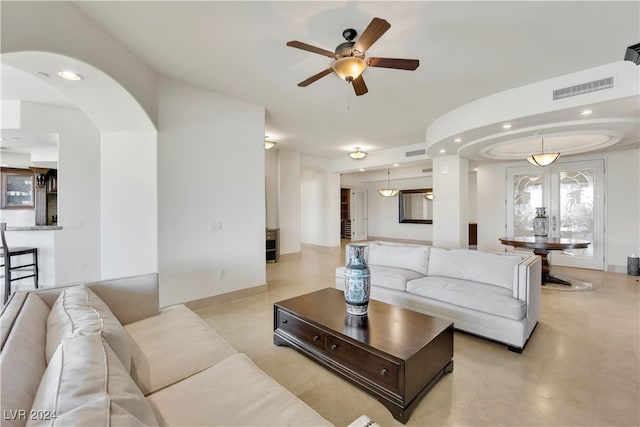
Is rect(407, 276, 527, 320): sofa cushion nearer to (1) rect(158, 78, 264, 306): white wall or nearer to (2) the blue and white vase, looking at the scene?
(2) the blue and white vase

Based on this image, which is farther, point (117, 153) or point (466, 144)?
point (466, 144)

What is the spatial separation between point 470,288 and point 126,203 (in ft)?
13.6

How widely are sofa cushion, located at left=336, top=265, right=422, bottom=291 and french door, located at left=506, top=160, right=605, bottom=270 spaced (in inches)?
194

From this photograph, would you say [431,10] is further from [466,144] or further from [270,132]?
[270,132]

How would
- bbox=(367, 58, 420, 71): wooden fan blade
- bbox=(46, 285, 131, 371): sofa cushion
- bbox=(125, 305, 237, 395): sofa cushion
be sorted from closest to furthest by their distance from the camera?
1. bbox=(46, 285, 131, 371): sofa cushion
2. bbox=(125, 305, 237, 395): sofa cushion
3. bbox=(367, 58, 420, 71): wooden fan blade

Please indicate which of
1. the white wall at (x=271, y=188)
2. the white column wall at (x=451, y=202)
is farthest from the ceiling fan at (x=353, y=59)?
the white wall at (x=271, y=188)

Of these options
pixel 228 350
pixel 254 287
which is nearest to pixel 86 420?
pixel 228 350

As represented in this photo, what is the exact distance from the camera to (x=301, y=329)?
2.47 metres

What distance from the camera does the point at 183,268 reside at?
357 centimetres

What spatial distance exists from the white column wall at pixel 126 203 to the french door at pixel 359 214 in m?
8.82

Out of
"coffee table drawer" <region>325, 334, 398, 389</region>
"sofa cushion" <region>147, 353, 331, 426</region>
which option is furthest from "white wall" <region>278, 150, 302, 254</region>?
"sofa cushion" <region>147, 353, 331, 426</region>

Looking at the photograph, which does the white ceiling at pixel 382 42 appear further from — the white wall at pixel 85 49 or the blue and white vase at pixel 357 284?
the blue and white vase at pixel 357 284

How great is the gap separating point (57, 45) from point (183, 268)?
8.24 ft

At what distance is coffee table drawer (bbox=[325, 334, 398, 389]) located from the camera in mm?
1806
